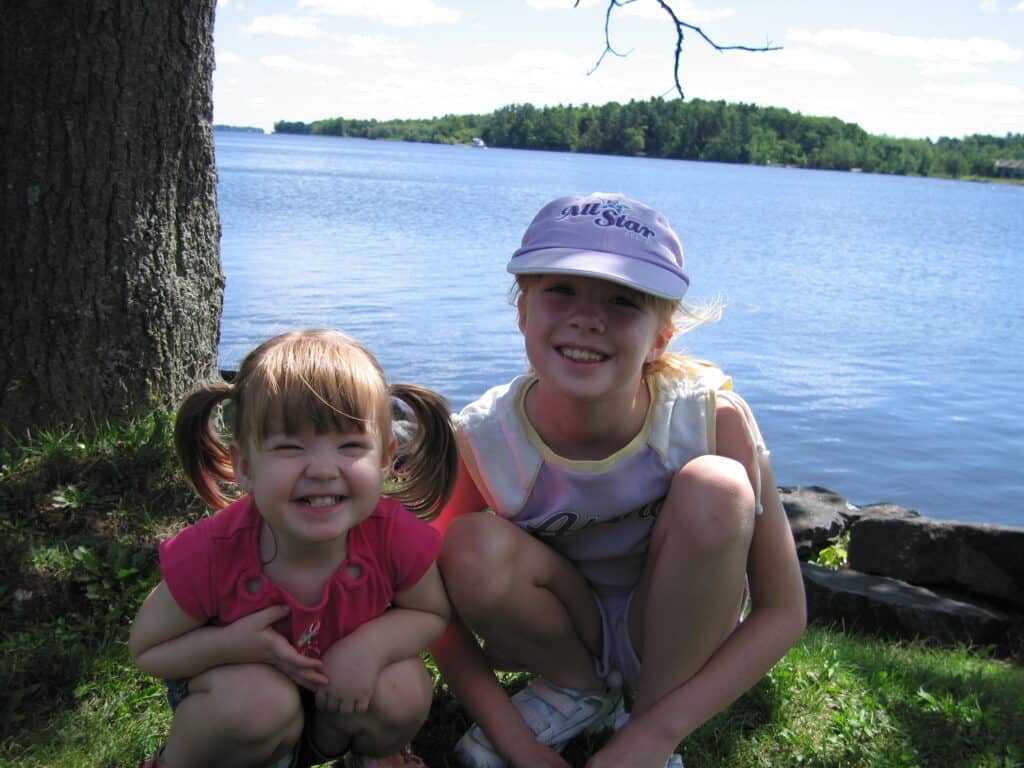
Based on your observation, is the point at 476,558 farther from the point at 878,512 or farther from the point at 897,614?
the point at 878,512

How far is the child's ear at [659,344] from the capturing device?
8.85 ft

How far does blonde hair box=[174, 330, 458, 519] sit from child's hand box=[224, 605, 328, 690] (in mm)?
416

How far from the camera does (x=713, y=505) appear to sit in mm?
2371

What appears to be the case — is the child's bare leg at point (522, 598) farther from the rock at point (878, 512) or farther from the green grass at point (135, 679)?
the rock at point (878, 512)

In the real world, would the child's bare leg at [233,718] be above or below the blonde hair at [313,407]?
below

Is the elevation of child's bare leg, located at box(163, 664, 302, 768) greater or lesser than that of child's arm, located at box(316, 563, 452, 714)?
lesser

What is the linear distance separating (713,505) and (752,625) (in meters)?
0.44

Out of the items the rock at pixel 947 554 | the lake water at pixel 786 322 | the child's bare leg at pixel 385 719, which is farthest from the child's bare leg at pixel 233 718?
the rock at pixel 947 554

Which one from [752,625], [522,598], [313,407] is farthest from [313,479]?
[752,625]

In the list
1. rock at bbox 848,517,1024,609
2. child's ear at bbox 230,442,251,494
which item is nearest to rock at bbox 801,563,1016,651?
rock at bbox 848,517,1024,609

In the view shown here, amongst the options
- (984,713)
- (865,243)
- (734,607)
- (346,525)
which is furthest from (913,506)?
(865,243)

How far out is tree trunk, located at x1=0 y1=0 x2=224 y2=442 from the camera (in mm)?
3906

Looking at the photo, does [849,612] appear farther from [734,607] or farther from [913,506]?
[913,506]

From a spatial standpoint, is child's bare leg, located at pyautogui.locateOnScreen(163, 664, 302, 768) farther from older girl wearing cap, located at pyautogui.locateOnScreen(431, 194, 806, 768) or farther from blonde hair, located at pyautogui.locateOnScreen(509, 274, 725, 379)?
blonde hair, located at pyautogui.locateOnScreen(509, 274, 725, 379)
